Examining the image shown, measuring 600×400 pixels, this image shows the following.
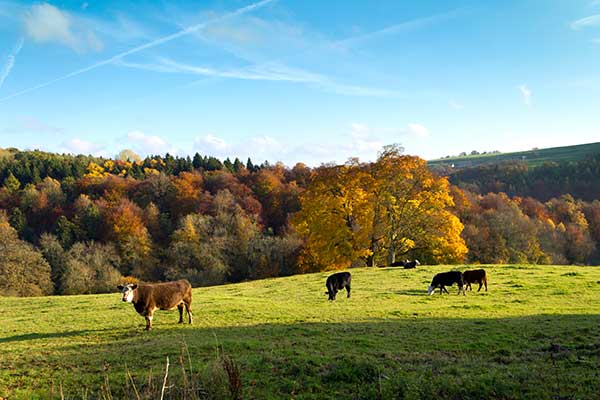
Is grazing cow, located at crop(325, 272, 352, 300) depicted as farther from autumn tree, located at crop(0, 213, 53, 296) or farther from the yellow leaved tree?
autumn tree, located at crop(0, 213, 53, 296)

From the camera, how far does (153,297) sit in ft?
51.4

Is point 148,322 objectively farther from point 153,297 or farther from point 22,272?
point 22,272

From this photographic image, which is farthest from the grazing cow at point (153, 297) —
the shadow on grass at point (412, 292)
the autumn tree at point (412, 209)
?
the autumn tree at point (412, 209)

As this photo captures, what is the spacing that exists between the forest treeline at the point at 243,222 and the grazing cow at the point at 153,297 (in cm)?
2390

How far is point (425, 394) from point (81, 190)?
101m

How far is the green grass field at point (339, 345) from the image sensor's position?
826 centimetres

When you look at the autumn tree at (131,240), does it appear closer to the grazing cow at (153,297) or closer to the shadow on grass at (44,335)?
the shadow on grass at (44,335)

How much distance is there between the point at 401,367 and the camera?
365 inches

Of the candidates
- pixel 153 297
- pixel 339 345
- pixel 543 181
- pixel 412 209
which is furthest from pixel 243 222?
pixel 543 181

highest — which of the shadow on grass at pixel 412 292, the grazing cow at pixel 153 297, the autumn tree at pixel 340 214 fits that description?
the autumn tree at pixel 340 214

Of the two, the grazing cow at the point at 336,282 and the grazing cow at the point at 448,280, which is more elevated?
the grazing cow at the point at 336,282

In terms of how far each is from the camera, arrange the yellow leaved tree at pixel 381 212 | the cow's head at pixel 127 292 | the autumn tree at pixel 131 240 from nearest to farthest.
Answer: the cow's head at pixel 127 292 < the yellow leaved tree at pixel 381 212 < the autumn tree at pixel 131 240

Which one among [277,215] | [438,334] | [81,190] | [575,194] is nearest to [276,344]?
[438,334]

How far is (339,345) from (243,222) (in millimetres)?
65950
